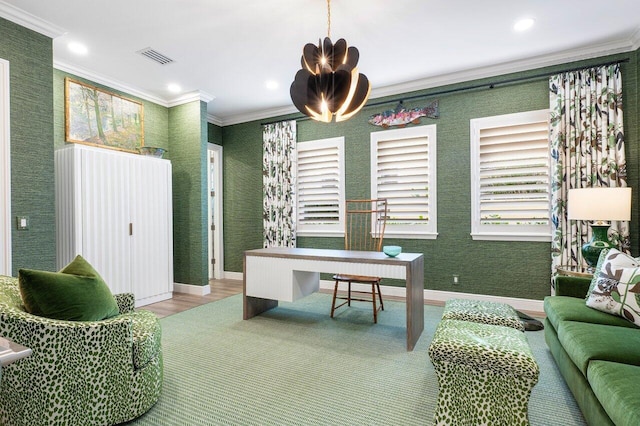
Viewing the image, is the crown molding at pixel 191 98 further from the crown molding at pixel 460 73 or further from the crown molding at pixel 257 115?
the crown molding at pixel 257 115

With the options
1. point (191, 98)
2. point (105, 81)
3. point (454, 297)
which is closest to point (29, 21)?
point (105, 81)

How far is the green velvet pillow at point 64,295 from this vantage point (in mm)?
1743

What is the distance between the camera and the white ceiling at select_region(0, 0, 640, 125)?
285 centimetres

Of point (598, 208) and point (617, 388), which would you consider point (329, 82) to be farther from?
point (598, 208)

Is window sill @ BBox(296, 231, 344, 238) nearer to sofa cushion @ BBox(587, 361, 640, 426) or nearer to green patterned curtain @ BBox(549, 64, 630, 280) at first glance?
green patterned curtain @ BBox(549, 64, 630, 280)

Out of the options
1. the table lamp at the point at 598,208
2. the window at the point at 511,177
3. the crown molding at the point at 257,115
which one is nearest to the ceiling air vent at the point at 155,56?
the crown molding at the point at 257,115

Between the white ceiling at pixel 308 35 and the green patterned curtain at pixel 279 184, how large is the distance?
109 centimetres

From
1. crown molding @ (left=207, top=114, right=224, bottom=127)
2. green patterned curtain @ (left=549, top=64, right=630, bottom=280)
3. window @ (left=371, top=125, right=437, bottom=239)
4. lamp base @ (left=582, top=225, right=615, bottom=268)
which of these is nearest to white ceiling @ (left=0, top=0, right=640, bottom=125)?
green patterned curtain @ (left=549, top=64, right=630, bottom=280)

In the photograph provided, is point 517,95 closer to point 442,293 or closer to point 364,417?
point 442,293

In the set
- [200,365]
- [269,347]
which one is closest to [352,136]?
[269,347]

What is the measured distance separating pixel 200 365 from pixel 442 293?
306 cm

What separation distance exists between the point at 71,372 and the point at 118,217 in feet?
9.10

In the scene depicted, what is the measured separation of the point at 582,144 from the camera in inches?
141

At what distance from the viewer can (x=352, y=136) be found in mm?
4918
